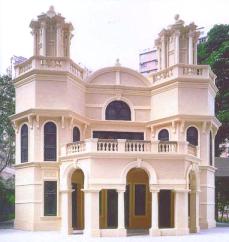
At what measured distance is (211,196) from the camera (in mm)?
29469

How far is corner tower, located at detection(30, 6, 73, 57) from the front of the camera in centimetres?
2781

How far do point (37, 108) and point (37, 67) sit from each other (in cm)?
223

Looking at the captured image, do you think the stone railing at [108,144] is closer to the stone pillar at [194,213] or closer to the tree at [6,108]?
the stone pillar at [194,213]

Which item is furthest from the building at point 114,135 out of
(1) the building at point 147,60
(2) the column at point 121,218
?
(1) the building at point 147,60

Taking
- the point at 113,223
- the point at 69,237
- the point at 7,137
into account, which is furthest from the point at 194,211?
the point at 7,137

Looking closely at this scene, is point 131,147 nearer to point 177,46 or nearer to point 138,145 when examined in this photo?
point 138,145

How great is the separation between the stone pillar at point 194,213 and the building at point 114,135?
0.16 feet

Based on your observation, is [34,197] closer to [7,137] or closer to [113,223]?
[113,223]

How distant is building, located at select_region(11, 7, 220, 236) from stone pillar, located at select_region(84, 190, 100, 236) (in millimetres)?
971

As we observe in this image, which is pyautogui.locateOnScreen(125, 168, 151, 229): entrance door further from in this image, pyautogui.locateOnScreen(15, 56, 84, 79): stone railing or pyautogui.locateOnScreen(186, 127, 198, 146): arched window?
pyautogui.locateOnScreen(15, 56, 84, 79): stone railing

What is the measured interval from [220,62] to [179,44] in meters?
11.3

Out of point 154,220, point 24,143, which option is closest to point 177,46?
point 24,143

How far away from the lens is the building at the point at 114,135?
2361 centimetres

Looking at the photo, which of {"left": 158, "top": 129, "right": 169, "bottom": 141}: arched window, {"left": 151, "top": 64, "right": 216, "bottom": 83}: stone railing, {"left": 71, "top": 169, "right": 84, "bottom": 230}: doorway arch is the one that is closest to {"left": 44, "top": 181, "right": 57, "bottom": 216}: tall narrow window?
{"left": 71, "top": 169, "right": 84, "bottom": 230}: doorway arch
